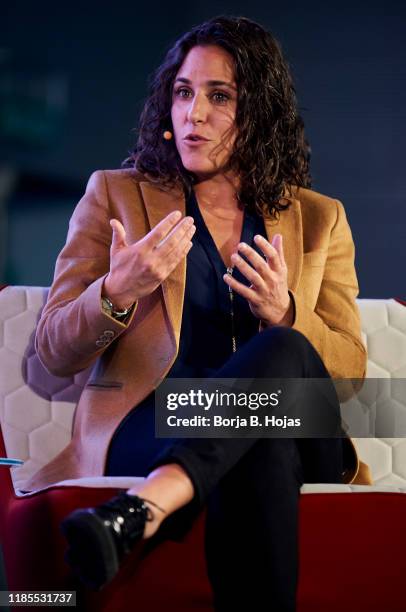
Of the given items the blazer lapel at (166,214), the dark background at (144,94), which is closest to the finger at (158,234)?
the blazer lapel at (166,214)

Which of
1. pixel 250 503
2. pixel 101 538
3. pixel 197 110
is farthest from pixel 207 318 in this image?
pixel 101 538

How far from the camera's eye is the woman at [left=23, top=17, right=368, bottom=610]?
126cm

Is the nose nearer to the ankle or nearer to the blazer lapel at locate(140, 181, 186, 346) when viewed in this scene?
the blazer lapel at locate(140, 181, 186, 346)

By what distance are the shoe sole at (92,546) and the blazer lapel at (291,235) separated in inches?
29.6

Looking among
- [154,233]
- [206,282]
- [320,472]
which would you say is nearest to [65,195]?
[206,282]

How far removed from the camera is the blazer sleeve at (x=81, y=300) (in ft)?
5.06

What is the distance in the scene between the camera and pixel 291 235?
1.83 meters

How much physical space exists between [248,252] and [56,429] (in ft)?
2.06

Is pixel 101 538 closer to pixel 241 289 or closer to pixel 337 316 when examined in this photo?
pixel 241 289

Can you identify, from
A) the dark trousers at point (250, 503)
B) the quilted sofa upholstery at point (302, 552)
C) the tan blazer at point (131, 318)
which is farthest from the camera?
the tan blazer at point (131, 318)

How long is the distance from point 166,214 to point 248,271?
323 mm

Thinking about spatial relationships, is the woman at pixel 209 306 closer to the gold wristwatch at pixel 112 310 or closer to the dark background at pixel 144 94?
the gold wristwatch at pixel 112 310

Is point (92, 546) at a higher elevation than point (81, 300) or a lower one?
lower

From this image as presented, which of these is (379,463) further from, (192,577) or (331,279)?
(192,577)
